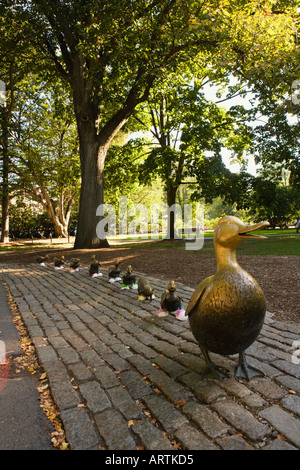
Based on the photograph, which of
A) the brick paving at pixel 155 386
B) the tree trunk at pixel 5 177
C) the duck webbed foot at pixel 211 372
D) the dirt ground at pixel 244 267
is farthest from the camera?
the tree trunk at pixel 5 177

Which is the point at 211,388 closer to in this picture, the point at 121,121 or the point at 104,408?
the point at 104,408

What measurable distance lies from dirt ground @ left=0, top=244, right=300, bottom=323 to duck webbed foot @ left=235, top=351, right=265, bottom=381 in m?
2.03

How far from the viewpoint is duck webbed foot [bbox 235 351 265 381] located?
286cm

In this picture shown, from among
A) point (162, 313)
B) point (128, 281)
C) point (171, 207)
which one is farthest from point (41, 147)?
point (162, 313)

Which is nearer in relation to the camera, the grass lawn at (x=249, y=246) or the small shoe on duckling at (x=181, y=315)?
the small shoe on duckling at (x=181, y=315)

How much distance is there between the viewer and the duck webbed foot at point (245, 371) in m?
2.86

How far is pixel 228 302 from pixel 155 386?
1.18 meters

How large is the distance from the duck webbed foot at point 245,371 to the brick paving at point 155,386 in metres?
0.06

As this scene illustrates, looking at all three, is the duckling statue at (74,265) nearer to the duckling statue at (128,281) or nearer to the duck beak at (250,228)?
the duckling statue at (128,281)

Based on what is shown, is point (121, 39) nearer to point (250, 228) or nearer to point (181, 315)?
point (181, 315)

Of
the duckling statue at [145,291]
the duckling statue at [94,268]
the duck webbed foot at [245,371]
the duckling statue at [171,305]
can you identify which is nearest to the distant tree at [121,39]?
the duckling statue at [94,268]

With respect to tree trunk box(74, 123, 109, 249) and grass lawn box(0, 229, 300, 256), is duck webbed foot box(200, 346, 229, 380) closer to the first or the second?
grass lawn box(0, 229, 300, 256)
